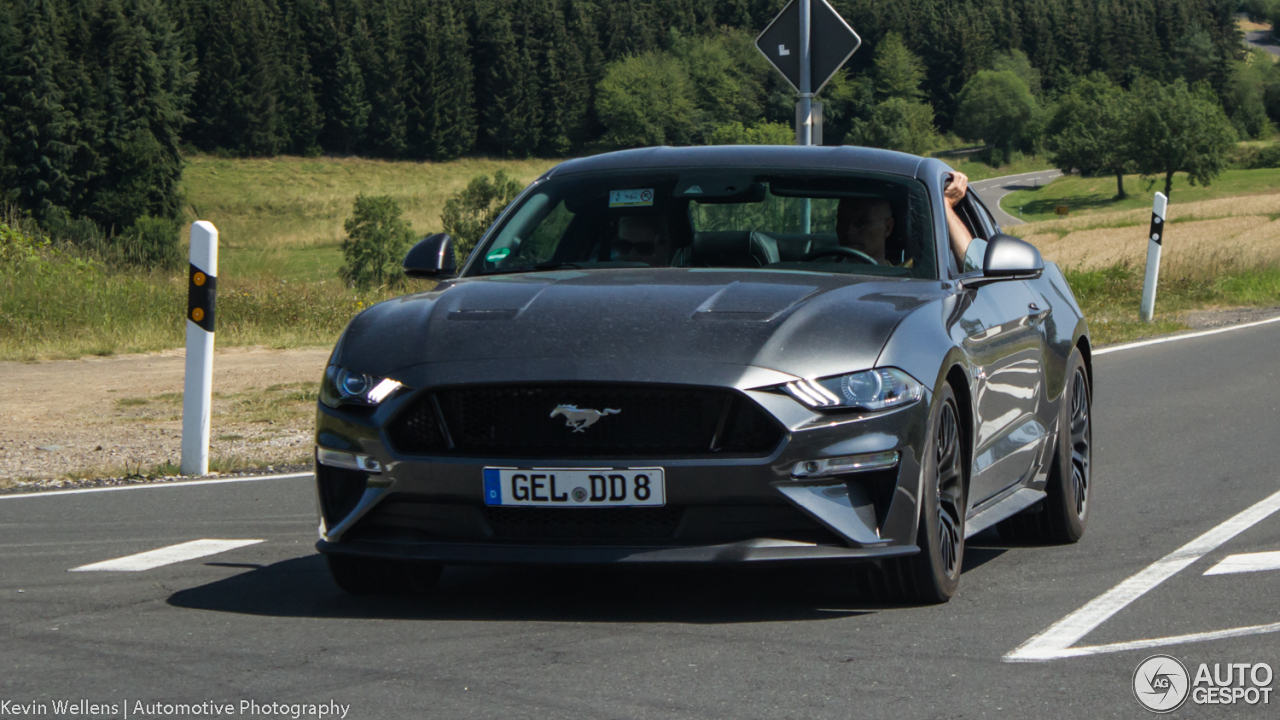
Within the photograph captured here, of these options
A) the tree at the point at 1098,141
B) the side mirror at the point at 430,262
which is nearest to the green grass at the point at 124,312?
the side mirror at the point at 430,262

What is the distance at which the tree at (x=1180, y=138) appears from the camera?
130 m

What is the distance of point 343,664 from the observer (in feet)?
13.2

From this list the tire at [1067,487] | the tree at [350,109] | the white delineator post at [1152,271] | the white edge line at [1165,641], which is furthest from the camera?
the tree at [350,109]

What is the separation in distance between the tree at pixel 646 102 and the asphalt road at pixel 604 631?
161 meters

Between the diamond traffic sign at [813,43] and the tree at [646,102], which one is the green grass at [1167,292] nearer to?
the diamond traffic sign at [813,43]

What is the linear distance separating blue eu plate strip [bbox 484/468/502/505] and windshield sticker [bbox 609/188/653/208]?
1.84m

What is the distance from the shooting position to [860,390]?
4.38m

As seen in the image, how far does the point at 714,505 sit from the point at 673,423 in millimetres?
246

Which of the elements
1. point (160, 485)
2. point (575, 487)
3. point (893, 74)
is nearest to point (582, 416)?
point (575, 487)

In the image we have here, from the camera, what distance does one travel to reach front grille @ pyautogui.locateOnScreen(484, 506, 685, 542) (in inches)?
172

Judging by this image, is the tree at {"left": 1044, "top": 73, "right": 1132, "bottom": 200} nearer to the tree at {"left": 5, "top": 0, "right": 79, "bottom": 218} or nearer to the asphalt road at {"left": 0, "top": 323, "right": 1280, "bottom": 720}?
the tree at {"left": 5, "top": 0, "right": 79, "bottom": 218}

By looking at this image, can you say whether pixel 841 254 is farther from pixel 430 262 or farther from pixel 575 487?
pixel 575 487

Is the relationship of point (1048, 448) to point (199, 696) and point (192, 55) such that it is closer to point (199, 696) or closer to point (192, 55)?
point (199, 696)

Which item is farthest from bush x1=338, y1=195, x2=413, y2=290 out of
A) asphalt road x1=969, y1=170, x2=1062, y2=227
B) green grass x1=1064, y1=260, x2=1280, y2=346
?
green grass x1=1064, y1=260, x2=1280, y2=346
